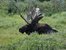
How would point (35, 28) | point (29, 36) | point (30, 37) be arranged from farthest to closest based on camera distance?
point (35, 28)
point (29, 36)
point (30, 37)

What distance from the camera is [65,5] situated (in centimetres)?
2114

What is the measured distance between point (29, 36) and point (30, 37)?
14.0 inches

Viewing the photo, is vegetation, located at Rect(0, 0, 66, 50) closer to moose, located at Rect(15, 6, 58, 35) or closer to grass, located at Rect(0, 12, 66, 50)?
grass, located at Rect(0, 12, 66, 50)

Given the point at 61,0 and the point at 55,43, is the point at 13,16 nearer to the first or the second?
the point at 61,0

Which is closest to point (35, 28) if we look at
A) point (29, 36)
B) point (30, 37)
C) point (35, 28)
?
point (35, 28)

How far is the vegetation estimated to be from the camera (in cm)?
1092

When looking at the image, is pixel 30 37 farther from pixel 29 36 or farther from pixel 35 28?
pixel 35 28

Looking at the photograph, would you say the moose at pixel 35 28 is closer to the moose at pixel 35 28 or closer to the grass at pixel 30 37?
the moose at pixel 35 28

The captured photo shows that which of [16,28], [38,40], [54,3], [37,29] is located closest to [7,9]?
[54,3]

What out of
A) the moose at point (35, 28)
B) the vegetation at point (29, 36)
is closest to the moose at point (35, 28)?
the moose at point (35, 28)

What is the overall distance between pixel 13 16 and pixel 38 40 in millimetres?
7926

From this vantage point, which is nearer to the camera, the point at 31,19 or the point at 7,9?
the point at 31,19

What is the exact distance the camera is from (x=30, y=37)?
1278cm

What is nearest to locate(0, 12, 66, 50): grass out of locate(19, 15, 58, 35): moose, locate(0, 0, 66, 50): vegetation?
locate(0, 0, 66, 50): vegetation
